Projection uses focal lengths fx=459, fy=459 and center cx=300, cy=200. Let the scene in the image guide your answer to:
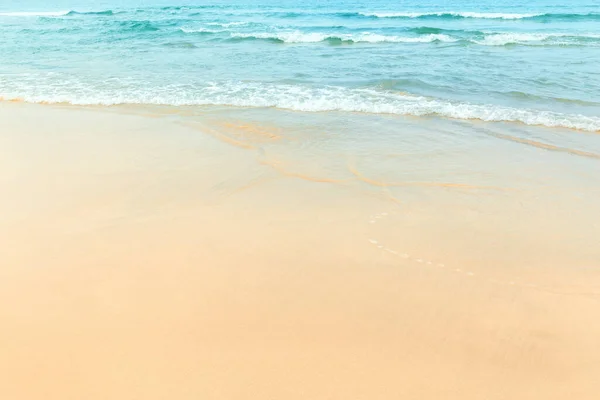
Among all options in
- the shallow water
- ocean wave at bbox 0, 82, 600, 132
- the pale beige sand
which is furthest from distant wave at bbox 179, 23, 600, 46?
the pale beige sand

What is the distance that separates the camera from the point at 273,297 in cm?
332

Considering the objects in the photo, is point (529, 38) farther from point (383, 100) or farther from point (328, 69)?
point (383, 100)

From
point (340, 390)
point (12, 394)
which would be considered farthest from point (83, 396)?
point (340, 390)

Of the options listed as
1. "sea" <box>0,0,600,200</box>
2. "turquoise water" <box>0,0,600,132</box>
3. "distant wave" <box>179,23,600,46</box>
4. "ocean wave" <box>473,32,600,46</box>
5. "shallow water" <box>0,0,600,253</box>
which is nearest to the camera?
"shallow water" <box>0,0,600,253</box>

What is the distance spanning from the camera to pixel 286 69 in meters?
12.4

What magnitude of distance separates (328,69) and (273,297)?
10089mm

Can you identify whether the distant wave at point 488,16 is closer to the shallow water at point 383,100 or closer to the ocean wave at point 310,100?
the shallow water at point 383,100

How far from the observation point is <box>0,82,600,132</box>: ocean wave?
313 inches

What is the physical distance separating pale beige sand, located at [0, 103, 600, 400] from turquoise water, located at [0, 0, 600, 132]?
4267 mm

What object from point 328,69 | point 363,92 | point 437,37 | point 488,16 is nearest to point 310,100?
point 363,92

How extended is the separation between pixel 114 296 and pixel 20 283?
0.79 metres

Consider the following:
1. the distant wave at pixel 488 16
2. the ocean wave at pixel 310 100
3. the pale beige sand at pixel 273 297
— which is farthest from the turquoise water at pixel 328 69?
the pale beige sand at pixel 273 297

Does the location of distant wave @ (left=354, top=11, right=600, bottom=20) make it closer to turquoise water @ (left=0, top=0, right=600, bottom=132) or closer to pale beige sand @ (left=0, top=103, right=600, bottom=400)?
turquoise water @ (left=0, top=0, right=600, bottom=132)

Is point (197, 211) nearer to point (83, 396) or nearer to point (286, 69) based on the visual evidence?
point (83, 396)
